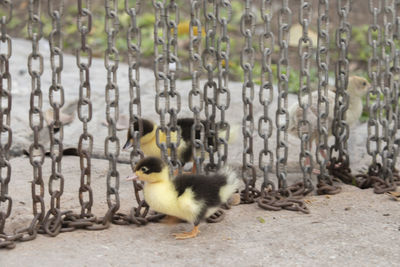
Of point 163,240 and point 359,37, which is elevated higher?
point 359,37

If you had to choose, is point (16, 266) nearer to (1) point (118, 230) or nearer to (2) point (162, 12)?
(1) point (118, 230)

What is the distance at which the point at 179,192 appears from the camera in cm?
452

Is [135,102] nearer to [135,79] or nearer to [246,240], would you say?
[135,79]

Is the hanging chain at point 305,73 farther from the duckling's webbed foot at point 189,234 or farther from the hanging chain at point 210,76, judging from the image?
the duckling's webbed foot at point 189,234

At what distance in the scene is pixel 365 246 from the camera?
436 centimetres

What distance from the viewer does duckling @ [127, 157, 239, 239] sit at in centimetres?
448

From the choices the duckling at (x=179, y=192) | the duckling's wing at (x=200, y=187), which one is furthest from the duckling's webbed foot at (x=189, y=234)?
the duckling's wing at (x=200, y=187)

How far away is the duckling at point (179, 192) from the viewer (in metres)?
4.48

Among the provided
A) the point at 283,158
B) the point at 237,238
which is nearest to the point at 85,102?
the point at 237,238

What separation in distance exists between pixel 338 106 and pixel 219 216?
4.46 feet

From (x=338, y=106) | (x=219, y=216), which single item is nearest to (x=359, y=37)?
(x=338, y=106)

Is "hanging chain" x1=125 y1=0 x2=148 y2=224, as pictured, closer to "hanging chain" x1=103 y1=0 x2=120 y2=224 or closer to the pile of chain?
"hanging chain" x1=103 y1=0 x2=120 y2=224

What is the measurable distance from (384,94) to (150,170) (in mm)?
2036

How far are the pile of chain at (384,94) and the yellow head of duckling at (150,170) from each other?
1.78 meters
